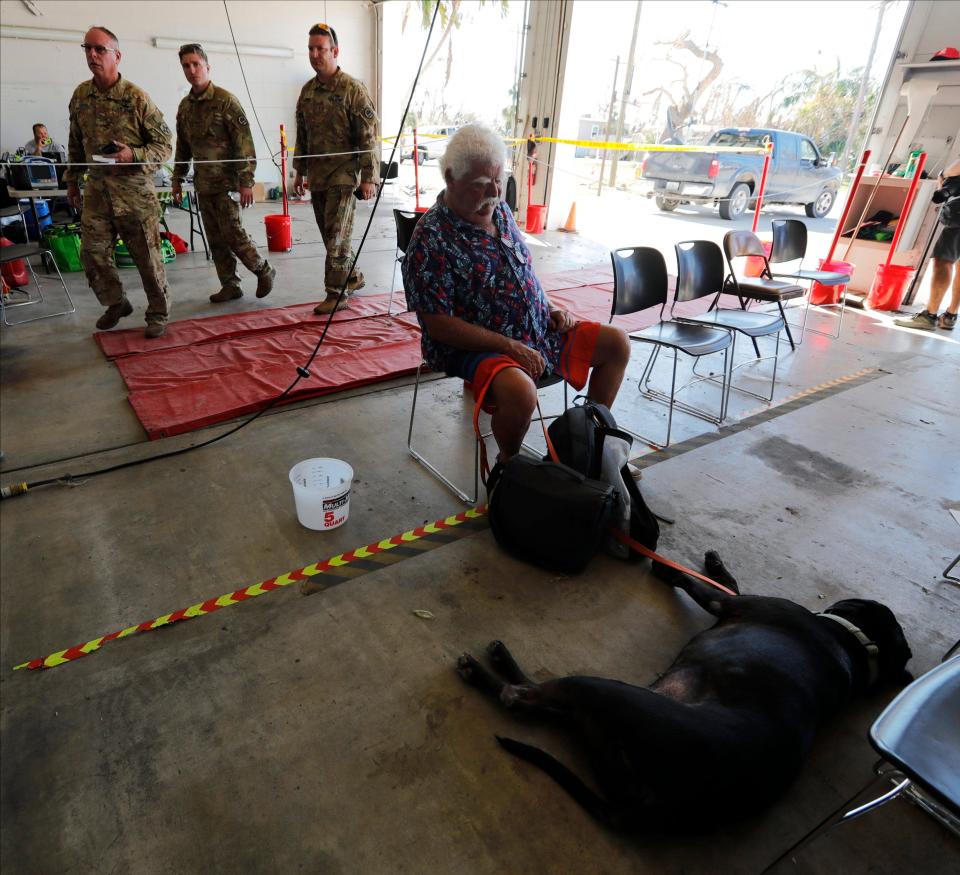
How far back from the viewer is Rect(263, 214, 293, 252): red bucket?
6.39m

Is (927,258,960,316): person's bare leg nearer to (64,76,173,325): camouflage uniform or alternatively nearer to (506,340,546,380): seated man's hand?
(506,340,546,380): seated man's hand

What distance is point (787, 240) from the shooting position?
14.4ft

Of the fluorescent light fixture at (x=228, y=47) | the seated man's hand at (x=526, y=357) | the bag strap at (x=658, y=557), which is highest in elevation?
the fluorescent light fixture at (x=228, y=47)

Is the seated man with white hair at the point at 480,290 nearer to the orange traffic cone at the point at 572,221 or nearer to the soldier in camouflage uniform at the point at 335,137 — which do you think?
the soldier in camouflage uniform at the point at 335,137

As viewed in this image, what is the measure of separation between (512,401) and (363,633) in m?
0.94

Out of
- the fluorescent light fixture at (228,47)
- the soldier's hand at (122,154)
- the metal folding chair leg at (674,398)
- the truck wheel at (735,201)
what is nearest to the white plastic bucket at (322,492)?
the metal folding chair leg at (674,398)

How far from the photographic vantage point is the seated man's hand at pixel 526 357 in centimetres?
221

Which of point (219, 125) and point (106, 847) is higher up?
point (219, 125)

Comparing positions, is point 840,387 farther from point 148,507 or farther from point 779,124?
point 779,124

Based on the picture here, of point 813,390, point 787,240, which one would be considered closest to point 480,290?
point 813,390

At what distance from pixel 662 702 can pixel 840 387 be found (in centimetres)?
325

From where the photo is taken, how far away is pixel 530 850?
1270mm

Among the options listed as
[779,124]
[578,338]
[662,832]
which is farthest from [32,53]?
[779,124]

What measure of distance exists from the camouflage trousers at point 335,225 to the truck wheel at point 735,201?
777 cm
